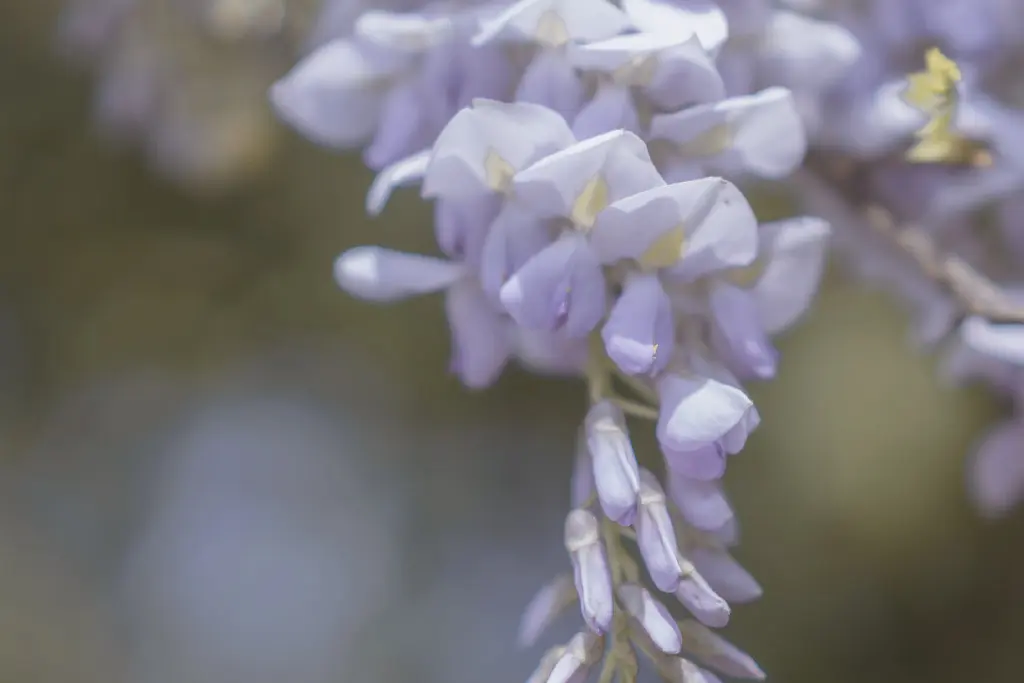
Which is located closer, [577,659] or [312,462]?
[577,659]

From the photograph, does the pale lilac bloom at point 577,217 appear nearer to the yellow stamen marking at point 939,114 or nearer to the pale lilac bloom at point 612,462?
the pale lilac bloom at point 612,462

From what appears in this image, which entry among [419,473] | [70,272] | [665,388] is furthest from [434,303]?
[665,388]

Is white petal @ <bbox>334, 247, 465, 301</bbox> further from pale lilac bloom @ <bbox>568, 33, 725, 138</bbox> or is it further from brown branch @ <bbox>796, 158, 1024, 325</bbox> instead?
brown branch @ <bbox>796, 158, 1024, 325</bbox>

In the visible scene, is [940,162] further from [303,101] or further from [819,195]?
[303,101]

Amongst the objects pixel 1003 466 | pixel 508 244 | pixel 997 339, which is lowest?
pixel 1003 466

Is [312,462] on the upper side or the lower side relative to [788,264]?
lower

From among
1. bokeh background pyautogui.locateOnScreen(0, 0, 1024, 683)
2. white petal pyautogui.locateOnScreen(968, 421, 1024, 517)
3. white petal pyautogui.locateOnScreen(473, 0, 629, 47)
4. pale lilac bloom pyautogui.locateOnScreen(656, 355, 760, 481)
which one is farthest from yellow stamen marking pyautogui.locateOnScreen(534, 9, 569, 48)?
bokeh background pyautogui.locateOnScreen(0, 0, 1024, 683)

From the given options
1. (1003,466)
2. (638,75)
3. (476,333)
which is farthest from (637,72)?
(1003,466)

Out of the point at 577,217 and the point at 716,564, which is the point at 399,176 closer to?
the point at 577,217
